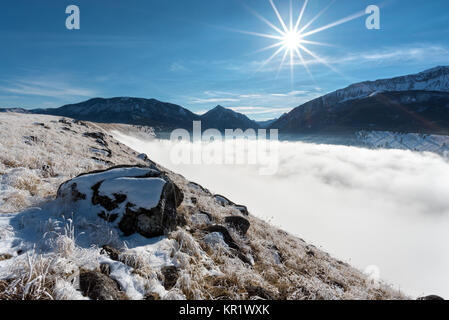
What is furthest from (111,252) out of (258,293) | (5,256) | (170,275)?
(258,293)

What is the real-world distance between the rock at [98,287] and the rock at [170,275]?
86cm

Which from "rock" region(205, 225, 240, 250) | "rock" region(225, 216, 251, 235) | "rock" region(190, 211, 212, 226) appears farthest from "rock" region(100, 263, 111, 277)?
"rock" region(225, 216, 251, 235)

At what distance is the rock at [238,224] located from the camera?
348 inches

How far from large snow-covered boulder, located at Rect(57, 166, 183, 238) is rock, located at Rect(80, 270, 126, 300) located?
5.27 ft

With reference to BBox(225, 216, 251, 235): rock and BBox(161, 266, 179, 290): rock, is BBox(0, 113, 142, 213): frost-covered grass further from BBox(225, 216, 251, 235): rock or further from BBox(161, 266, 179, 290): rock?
BBox(225, 216, 251, 235): rock

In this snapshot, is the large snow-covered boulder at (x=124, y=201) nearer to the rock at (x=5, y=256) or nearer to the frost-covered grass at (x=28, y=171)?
the frost-covered grass at (x=28, y=171)

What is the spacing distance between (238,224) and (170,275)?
5.16 metres

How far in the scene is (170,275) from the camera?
4.24 m

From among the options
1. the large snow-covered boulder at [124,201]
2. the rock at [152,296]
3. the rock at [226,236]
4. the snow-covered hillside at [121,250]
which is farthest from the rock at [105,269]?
the rock at [226,236]

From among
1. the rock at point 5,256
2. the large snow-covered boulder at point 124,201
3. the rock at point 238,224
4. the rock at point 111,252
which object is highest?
the large snow-covered boulder at point 124,201

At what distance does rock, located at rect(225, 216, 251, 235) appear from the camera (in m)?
8.84

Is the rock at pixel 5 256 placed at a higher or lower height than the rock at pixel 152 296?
higher

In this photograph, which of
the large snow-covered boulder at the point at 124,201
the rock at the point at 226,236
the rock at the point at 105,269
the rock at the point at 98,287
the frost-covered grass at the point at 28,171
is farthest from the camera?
the rock at the point at 226,236

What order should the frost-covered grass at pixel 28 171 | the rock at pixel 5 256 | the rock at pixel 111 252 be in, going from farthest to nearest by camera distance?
the frost-covered grass at pixel 28 171 → the rock at pixel 111 252 → the rock at pixel 5 256
